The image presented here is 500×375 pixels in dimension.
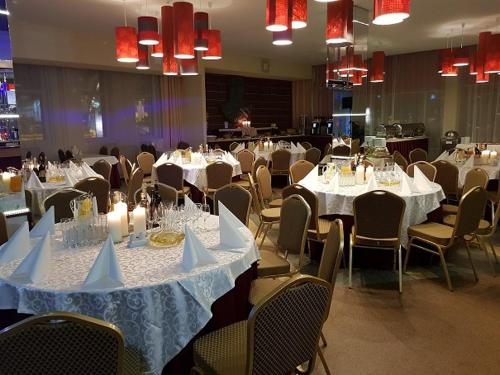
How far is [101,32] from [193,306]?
7.87m

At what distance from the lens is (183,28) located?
4.77 m

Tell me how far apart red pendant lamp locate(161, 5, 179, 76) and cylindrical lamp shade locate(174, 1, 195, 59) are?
53cm

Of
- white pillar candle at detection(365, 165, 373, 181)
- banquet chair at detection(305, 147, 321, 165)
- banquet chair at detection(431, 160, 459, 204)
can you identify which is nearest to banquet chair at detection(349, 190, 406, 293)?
white pillar candle at detection(365, 165, 373, 181)

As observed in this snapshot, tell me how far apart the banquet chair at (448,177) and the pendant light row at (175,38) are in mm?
3463

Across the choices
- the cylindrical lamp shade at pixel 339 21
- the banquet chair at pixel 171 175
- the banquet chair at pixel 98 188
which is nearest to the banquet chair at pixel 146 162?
the banquet chair at pixel 171 175

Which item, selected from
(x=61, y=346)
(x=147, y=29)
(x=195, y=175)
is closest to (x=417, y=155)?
(x=195, y=175)

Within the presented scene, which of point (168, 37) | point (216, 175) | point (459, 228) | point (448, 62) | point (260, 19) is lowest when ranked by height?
point (459, 228)

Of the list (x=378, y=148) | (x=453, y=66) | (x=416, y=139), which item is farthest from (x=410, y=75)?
(x=378, y=148)

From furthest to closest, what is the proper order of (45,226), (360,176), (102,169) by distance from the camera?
(102,169) < (360,176) < (45,226)

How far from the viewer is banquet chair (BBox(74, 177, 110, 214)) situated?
456cm

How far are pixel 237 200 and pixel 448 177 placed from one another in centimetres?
356

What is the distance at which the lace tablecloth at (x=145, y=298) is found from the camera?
190 cm

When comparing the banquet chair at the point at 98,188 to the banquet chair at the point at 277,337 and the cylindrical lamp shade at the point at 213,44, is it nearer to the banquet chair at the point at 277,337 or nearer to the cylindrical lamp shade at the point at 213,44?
the cylindrical lamp shade at the point at 213,44

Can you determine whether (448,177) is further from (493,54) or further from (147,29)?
(147,29)
